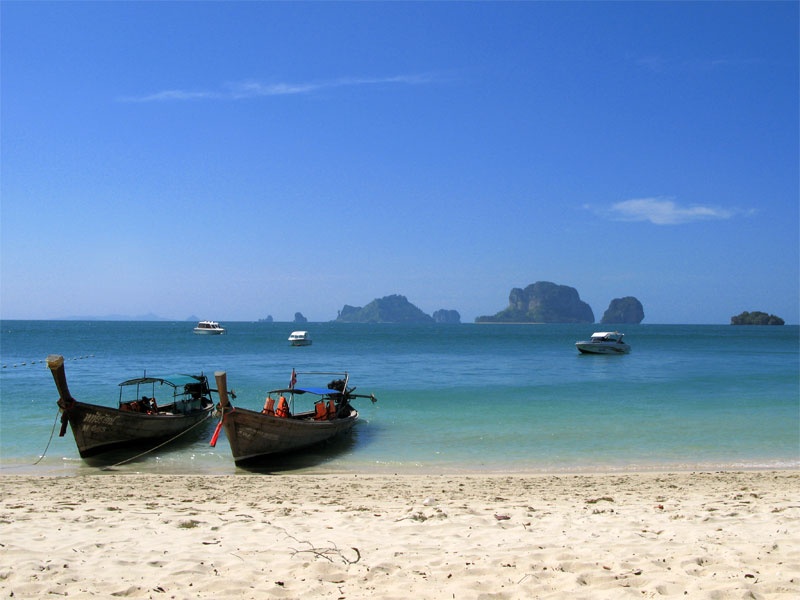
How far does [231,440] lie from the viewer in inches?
587

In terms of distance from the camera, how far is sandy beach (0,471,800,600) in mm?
5910

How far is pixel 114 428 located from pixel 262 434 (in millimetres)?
4276

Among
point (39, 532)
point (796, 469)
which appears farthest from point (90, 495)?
point (796, 469)

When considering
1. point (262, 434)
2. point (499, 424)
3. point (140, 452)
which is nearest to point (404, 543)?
point (262, 434)

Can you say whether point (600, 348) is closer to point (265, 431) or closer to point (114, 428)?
point (265, 431)

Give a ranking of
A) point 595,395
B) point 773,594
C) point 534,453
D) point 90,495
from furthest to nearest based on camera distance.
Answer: point 595,395 → point 534,453 → point 90,495 → point 773,594

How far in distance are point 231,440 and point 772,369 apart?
42.8 meters

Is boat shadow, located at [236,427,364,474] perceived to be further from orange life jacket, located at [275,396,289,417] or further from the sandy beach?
the sandy beach

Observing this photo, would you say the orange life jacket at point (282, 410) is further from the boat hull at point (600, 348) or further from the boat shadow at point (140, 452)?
the boat hull at point (600, 348)

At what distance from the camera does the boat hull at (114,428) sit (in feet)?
51.5

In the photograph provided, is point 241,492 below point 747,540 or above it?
below

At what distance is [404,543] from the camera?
23.9 ft

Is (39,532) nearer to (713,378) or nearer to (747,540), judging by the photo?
(747,540)

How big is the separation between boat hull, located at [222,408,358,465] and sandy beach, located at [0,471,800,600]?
3292 mm
